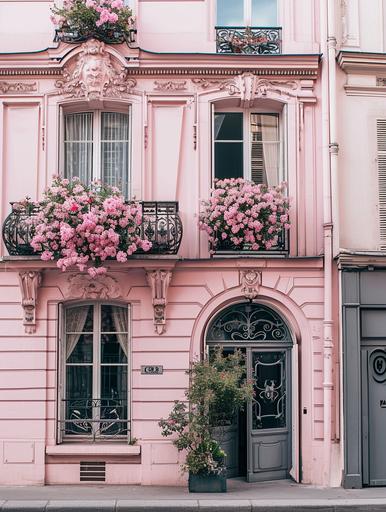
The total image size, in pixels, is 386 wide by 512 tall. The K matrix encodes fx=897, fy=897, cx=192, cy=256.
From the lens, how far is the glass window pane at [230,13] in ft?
51.9

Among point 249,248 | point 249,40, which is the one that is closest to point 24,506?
point 249,248

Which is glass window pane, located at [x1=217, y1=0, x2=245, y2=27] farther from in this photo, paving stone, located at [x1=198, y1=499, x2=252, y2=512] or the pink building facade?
paving stone, located at [x1=198, y1=499, x2=252, y2=512]

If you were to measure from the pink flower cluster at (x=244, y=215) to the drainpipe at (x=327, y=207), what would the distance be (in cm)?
75

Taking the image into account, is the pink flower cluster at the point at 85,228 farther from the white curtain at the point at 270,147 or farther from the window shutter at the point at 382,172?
the window shutter at the point at 382,172

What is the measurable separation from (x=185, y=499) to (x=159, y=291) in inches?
134

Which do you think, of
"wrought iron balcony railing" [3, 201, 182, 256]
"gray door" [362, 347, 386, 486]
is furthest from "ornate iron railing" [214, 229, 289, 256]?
"gray door" [362, 347, 386, 486]

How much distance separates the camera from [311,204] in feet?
50.3

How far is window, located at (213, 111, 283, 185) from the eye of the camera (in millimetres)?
15758

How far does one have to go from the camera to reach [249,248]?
594 inches

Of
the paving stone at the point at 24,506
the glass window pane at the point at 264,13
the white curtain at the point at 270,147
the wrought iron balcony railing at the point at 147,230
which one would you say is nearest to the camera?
the paving stone at the point at 24,506

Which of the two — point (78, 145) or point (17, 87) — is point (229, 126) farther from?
point (17, 87)

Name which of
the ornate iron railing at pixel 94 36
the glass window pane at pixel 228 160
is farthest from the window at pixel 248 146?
the ornate iron railing at pixel 94 36

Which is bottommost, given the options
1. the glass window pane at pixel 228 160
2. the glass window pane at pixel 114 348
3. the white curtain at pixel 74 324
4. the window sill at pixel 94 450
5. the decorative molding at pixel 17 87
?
the window sill at pixel 94 450

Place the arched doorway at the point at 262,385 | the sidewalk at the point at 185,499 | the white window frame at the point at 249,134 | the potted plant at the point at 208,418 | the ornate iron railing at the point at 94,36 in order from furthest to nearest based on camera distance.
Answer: the white window frame at the point at 249,134, the ornate iron railing at the point at 94,36, the arched doorway at the point at 262,385, the potted plant at the point at 208,418, the sidewalk at the point at 185,499
